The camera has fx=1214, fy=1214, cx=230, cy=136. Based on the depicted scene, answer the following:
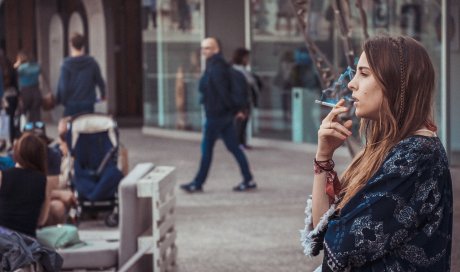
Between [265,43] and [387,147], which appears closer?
[387,147]

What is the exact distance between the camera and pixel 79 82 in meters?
15.9

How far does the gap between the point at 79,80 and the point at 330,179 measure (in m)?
12.8

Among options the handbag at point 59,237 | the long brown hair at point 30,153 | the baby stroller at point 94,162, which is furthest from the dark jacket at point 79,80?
the long brown hair at point 30,153

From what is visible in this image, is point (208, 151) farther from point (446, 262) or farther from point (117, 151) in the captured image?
point (446, 262)

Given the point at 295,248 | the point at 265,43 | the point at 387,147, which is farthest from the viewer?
the point at 265,43

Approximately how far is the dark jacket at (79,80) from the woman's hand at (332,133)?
40.9ft

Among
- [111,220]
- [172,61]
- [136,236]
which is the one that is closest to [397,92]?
[136,236]

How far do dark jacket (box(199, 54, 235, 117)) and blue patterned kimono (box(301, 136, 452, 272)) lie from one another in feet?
34.4

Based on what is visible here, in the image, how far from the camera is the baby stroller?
37.2 feet

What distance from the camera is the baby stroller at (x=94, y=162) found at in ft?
37.2

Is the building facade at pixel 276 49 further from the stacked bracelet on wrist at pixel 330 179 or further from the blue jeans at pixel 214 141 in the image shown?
the stacked bracelet on wrist at pixel 330 179

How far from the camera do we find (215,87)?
45.0ft

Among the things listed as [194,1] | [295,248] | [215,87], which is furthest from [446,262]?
[194,1]

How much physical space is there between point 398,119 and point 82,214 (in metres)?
8.55
